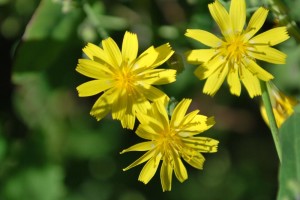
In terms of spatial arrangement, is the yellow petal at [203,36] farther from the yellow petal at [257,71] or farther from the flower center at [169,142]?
the flower center at [169,142]

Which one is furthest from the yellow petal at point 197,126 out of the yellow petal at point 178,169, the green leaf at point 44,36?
the green leaf at point 44,36

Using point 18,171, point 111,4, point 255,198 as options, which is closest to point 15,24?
point 111,4

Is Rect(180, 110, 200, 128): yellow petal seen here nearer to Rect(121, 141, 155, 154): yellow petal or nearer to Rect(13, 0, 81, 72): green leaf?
Rect(121, 141, 155, 154): yellow petal

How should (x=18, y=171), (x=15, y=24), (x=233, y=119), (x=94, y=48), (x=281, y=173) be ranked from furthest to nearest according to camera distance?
(x=233, y=119), (x=15, y=24), (x=18, y=171), (x=94, y=48), (x=281, y=173)

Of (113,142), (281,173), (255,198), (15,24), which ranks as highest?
(15,24)

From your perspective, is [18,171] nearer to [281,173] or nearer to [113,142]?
[113,142]

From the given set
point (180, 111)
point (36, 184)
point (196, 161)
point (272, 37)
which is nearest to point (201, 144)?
point (196, 161)
